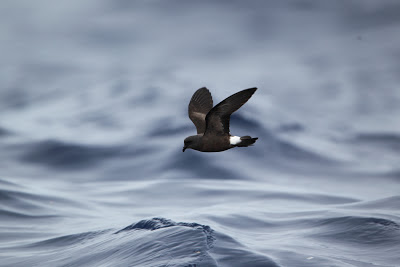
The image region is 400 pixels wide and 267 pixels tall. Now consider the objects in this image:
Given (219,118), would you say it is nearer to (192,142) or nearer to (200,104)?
(192,142)

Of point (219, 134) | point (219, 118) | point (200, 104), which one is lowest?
point (219, 134)

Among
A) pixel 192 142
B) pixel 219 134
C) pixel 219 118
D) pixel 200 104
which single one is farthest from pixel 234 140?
pixel 200 104

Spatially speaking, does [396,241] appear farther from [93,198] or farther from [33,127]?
[33,127]

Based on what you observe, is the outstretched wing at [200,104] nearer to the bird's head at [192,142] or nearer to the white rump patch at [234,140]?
the bird's head at [192,142]

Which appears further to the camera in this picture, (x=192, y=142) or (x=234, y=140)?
(x=192, y=142)

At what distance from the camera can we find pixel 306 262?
10273mm

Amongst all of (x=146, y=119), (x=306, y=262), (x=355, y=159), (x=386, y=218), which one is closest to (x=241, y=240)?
(x=306, y=262)

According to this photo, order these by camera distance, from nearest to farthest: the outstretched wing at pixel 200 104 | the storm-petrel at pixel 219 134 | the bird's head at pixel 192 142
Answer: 1. the storm-petrel at pixel 219 134
2. the bird's head at pixel 192 142
3. the outstretched wing at pixel 200 104

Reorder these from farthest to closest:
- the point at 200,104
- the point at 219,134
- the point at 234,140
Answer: the point at 200,104, the point at 219,134, the point at 234,140

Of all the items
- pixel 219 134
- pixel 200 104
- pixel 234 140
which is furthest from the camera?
pixel 200 104

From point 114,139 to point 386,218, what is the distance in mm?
12146

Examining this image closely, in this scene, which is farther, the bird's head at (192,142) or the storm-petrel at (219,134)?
the bird's head at (192,142)

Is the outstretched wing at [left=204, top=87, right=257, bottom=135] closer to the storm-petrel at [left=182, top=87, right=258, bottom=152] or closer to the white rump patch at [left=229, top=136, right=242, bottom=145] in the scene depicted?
the storm-petrel at [left=182, top=87, right=258, bottom=152]

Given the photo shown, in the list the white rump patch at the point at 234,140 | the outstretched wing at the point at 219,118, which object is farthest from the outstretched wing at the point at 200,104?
the white rump patch at the point at 234,140
